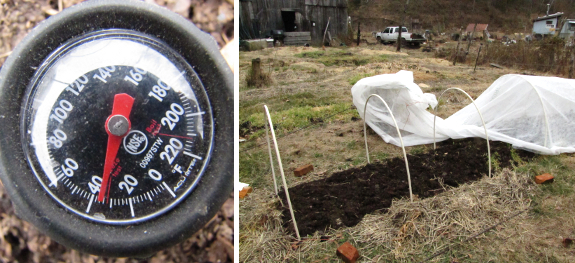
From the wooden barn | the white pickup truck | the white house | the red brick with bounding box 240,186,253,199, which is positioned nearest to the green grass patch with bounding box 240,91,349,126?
the red brick with bounding box 240,186,253,199

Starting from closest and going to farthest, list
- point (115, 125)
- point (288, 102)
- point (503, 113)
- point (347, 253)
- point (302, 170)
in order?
point (115, 125), point (347, 253), point (302, 170), point (503, 113), point (288, 102)

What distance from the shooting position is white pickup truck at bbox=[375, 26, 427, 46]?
53.3ft

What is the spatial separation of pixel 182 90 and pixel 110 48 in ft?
0.73

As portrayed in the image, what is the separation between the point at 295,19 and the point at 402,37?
5143 mm

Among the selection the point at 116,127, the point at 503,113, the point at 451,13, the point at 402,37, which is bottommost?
the point at 402,37

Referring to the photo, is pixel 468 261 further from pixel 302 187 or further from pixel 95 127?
pixel 95 127

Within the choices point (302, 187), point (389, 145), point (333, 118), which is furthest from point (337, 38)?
point (302, 187)

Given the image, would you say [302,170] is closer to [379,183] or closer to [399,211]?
[379,183]

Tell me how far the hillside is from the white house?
84.8 inches

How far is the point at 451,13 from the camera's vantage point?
87.8 ft

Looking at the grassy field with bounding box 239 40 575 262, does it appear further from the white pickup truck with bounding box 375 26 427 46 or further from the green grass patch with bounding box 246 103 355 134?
the white pickup truck with bounding box 375 26 427 46

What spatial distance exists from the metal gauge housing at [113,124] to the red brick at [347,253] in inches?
66.3

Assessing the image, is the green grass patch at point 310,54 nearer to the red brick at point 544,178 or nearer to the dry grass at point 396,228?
the red brick at point 544,178

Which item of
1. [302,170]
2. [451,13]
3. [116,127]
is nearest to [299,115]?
[302,170]
